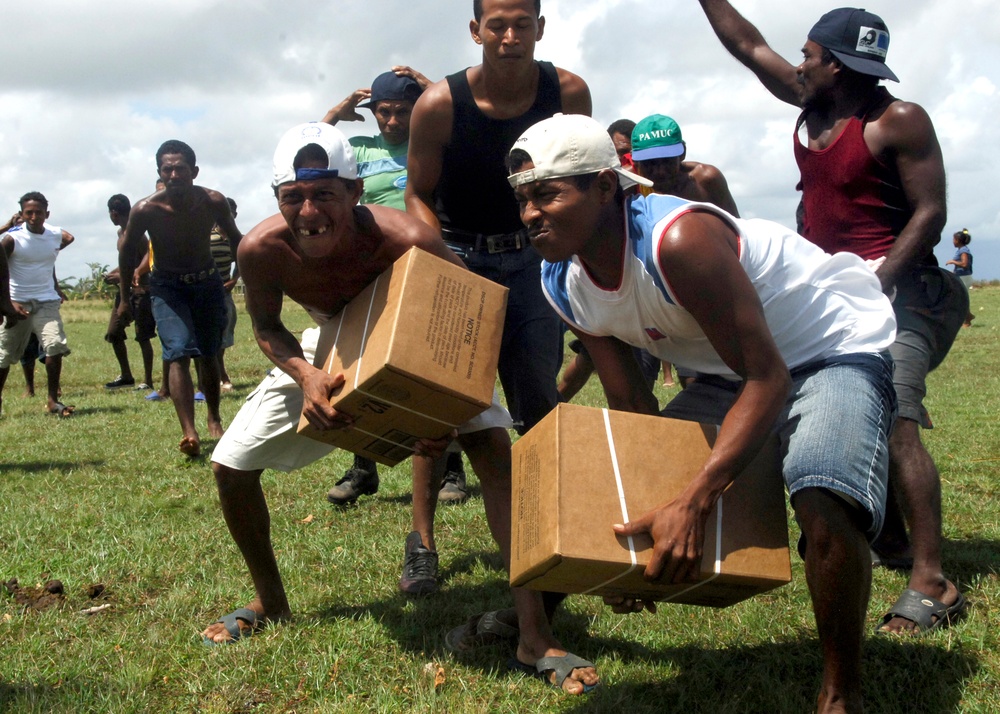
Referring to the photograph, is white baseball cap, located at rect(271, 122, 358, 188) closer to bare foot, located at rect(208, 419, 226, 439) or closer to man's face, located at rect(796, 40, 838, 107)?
man's face, located at rect(796, 40, 838, 107)

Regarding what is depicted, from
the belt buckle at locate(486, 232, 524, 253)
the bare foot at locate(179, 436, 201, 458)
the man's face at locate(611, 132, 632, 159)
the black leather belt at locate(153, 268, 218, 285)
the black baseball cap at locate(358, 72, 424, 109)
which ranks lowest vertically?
the bare foot at locate(179, 436, 201, 458)

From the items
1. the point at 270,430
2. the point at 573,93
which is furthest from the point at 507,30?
the point at 270,430

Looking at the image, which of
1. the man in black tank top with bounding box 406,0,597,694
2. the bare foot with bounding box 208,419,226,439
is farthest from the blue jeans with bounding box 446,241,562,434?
the bare foot with bounding box 208,419,226,439

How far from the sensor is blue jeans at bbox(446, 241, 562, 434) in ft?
13.5

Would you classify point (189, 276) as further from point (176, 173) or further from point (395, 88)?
point (395, 88)

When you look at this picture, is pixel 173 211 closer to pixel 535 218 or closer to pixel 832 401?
pixel 535 218

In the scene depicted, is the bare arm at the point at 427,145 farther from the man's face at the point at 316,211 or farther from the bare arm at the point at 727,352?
the bare arm at the point at 727,352

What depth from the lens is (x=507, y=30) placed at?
4129 millimetres

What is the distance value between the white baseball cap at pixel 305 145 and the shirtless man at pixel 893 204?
6.49ft

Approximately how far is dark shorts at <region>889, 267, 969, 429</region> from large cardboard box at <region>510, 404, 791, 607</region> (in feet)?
3.82

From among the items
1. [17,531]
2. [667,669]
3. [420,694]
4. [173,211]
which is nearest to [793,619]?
[667,669]

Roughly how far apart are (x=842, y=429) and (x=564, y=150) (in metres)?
1.12

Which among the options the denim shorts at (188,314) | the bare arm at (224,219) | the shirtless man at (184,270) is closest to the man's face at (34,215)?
the shirtless man at (184,270)

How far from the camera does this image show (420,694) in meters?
3.30
